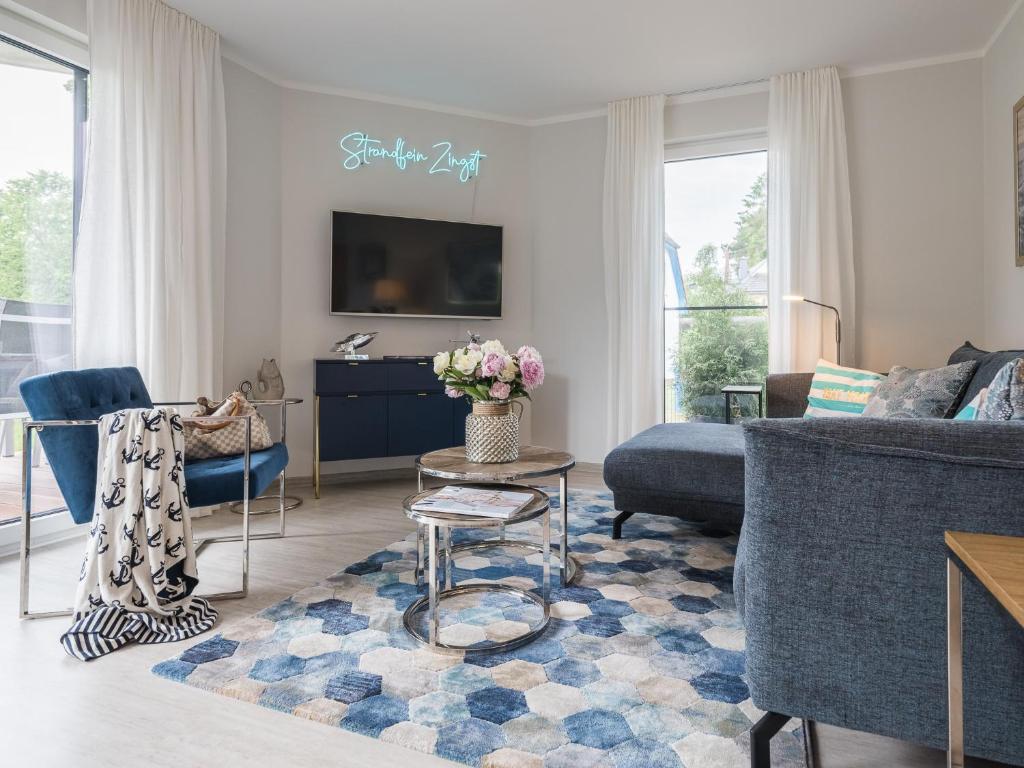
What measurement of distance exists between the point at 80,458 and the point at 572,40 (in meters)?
3.28

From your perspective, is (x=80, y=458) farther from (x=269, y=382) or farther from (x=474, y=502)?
(x=269, y=382)

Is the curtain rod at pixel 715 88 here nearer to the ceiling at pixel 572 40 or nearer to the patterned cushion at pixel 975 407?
the ceiling at pixel 572 40

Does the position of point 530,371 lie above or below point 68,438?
above

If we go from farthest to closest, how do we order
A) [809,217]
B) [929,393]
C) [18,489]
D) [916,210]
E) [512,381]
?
[809,217]
[916,210]
[18,489]
[929,393]
[512,381]

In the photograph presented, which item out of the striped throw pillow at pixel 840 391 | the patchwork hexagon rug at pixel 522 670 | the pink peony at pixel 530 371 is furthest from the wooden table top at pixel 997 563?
the striped throw pillow at pixel 840 391

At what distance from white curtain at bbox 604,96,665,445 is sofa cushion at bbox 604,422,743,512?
5.39ft

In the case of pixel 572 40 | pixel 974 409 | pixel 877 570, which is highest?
pixel 572 40

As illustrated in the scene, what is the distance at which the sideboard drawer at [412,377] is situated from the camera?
4.31 m

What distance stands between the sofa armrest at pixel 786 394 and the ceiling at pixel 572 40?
1.95 meters

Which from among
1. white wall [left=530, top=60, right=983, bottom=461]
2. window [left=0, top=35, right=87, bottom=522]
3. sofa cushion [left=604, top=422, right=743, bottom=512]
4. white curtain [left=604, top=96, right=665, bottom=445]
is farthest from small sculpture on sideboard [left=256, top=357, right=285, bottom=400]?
white wall [left=530, top=60, right=983, bottom=461]

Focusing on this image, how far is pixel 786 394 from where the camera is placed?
12.3ft

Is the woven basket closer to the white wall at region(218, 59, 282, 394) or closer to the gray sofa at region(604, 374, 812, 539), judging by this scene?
the gray sofa at region(604, 374, 812, 539)

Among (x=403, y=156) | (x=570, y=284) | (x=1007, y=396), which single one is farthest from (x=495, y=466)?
(x=403, y=156)

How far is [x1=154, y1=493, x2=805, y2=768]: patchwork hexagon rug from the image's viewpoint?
4.99 feet
